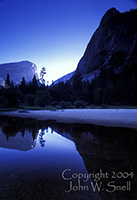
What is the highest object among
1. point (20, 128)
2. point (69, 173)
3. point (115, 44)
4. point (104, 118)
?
point (115, 44)

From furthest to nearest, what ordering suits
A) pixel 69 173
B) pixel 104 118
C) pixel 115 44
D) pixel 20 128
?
pixel 115 44 → pixel 104 118 → pixel 20 128 → pixel 69 173

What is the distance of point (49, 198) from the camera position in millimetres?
1891

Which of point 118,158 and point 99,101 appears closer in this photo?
point 118,158

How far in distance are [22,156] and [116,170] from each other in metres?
2.99

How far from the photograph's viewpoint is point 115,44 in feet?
158

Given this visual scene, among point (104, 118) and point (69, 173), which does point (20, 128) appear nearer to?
point (69, 173)

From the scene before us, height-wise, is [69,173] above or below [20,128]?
above

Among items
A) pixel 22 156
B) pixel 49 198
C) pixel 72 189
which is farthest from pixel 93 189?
pixel 22 156

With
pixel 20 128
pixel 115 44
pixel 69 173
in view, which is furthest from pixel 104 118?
pixel 115 44

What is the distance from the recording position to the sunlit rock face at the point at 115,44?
150 feet

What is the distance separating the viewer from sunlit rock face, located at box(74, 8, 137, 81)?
150ft

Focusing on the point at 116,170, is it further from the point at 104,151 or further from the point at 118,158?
the point at 104,151

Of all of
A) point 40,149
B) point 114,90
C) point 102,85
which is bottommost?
point 40,149

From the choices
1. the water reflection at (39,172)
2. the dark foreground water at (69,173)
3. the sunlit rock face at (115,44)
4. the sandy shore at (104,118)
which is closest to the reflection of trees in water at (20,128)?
the water reflection at (39,172)
